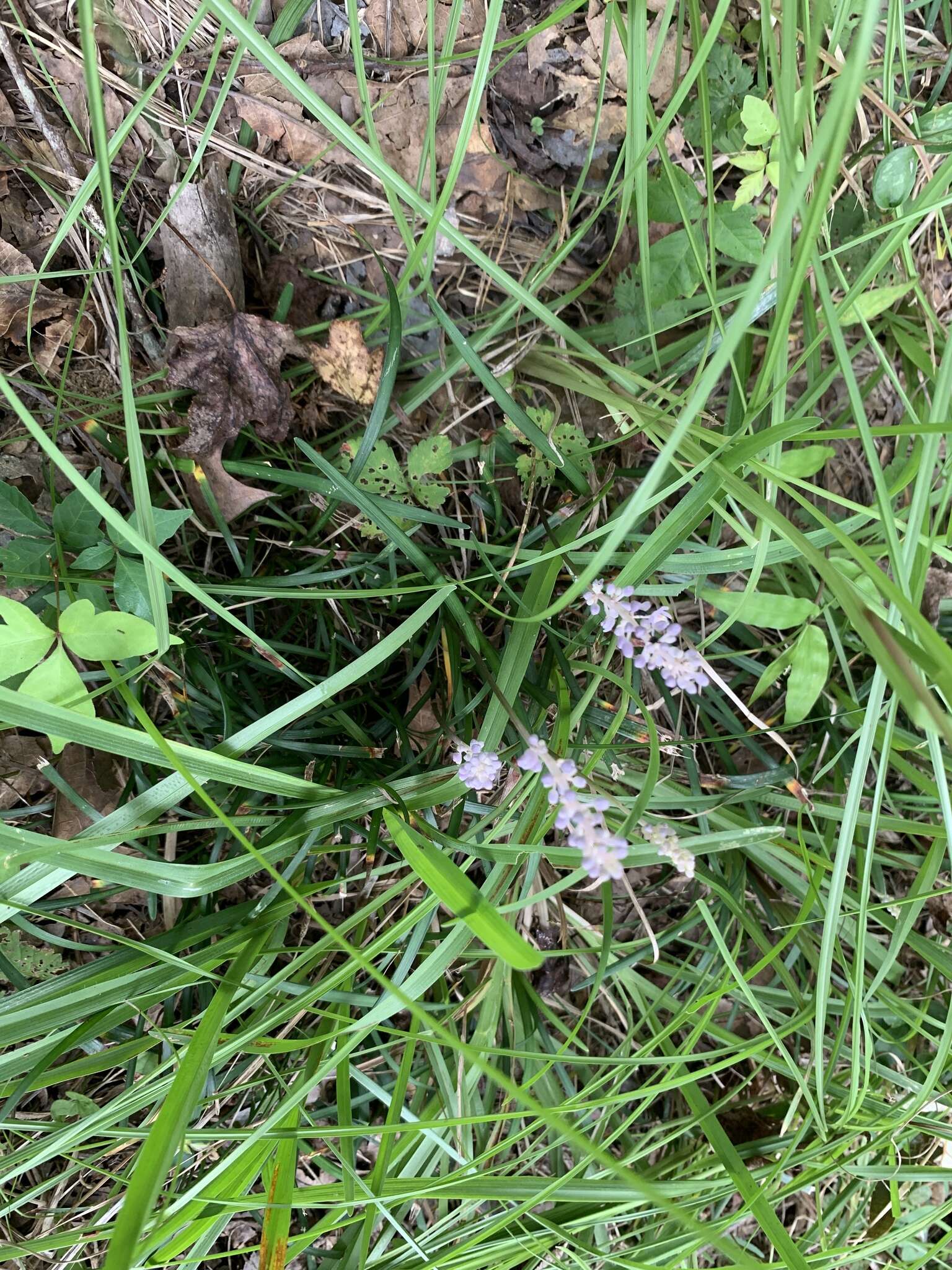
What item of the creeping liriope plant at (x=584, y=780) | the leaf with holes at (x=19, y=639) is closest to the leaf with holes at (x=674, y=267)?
the creeping liriope plant at (x=584, y=780)

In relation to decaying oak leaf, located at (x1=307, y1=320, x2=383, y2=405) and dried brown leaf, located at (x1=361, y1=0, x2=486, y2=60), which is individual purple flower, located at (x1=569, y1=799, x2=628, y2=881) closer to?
decaying oak leaf, located at (x1=307, y1=320, x2=383, y2=405)

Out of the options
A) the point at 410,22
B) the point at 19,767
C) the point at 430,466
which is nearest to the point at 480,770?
the point at 430,466

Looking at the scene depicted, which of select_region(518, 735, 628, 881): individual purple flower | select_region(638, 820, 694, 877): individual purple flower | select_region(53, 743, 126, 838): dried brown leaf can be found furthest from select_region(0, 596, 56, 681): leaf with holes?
select_region(638, 820, 694, 877): individual purple flower

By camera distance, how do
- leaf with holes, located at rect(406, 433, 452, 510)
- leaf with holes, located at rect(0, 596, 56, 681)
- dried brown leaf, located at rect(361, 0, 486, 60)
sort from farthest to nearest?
dried brown leaf, located at rect(361, 0, 486, 60) → leaf with holes, located at rect(406, 433, 452, 510) → leaf with holes, located at rect(0, 596, 56, 681)

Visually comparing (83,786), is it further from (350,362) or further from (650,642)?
(650,642)

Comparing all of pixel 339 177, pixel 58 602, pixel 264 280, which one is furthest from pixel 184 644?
pixel 339 177

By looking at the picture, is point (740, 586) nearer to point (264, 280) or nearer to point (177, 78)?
point (264, 280)
